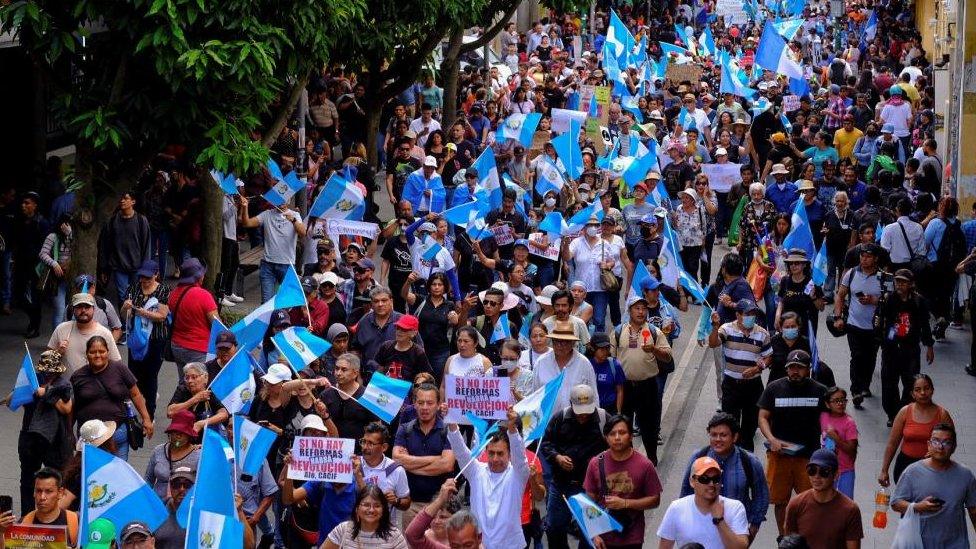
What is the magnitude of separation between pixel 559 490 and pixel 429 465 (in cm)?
87

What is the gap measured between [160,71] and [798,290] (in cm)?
567

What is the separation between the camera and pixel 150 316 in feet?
47.5

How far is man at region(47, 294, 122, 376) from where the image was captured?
1321 cm

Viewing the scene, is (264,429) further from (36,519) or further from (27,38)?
(27,38)

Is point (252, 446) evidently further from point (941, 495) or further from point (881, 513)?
point (941, 495)

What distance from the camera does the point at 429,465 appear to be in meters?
11.3

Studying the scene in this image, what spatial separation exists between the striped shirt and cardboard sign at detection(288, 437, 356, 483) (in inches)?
171

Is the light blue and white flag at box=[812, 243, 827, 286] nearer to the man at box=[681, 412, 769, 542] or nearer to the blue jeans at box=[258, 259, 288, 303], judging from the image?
the blue jeans at box=[258, 259, 288, 303]

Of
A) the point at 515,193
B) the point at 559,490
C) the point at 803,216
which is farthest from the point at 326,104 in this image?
the point at 559,490

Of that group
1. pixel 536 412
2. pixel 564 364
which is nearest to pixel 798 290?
pixel 564 364

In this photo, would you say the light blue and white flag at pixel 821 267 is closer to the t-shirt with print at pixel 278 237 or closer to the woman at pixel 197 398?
the t-shirt with print at pixel 278 237

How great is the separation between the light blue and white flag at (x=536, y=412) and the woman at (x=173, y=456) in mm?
2033

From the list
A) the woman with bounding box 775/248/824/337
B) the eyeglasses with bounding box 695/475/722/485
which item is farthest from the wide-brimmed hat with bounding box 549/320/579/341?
the eyeglasses with bounding box 695/475/722/485

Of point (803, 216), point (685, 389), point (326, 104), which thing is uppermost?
point (326, 104)
